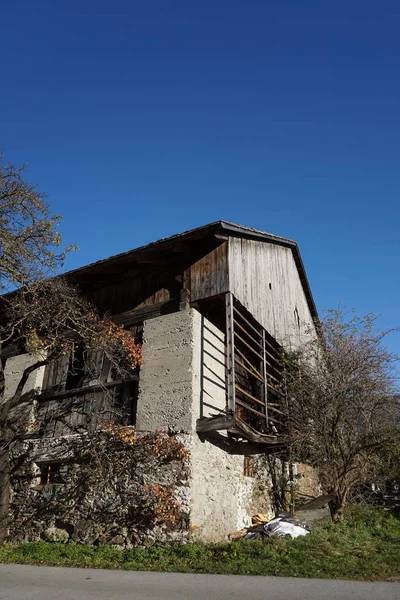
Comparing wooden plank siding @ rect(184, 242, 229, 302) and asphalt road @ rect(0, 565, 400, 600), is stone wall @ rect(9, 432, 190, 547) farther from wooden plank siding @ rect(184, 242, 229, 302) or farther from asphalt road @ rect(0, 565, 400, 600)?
wooden plank siding @ rect(184, 242, 229, 302)

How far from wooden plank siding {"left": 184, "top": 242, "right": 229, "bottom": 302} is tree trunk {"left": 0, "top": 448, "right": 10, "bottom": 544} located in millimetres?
6101

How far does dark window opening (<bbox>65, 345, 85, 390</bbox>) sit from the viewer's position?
42.4ft

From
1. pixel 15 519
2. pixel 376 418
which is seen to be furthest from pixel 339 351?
pixel 15 519

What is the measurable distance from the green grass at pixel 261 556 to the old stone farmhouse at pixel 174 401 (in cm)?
62

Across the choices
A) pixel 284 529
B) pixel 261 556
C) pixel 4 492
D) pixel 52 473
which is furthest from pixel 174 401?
pixel 4 492

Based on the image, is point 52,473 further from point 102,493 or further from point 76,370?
→ point 76,370

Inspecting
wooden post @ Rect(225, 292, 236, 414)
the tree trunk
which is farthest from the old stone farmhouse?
the tree trunk

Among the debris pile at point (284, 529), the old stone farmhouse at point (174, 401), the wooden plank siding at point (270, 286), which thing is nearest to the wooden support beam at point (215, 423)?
the old stone farmhouse at point (174, 401)

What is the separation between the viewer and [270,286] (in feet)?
49.3

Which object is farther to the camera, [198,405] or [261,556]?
[198,405]

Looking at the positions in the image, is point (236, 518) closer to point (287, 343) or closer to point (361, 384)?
point (361, 384)

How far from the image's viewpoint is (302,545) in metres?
8.39

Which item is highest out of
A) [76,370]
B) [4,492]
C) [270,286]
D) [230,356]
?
[270,286]

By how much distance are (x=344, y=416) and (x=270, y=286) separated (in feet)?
15.1
